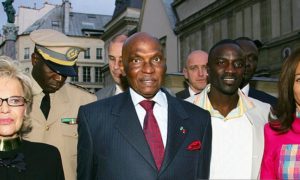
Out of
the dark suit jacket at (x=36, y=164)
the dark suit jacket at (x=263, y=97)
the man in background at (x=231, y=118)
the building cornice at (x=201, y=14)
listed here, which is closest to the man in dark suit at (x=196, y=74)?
the dark suit jacket at (x=263, y=97)

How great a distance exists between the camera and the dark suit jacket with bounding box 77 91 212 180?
10.3 feet

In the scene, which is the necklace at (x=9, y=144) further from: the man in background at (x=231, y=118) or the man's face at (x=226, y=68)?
the man's face at (x=226, y=68)

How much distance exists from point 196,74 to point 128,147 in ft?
10.7

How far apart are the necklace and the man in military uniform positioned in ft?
2.95

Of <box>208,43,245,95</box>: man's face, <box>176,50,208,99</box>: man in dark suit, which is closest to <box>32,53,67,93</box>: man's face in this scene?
<box>208,43,245,95</box>: man's face

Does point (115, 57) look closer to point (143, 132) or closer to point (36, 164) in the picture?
point (143, 132)

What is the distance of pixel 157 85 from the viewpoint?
3.37m

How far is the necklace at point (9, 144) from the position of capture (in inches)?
122

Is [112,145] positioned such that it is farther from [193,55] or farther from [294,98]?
[193,55]

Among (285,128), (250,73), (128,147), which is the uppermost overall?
(250,73)

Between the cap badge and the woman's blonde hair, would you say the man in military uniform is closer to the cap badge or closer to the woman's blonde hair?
the cap badge

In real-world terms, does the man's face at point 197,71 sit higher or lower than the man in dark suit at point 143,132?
higher

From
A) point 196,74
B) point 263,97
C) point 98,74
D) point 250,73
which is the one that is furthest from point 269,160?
point 98,74

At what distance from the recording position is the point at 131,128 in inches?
128
